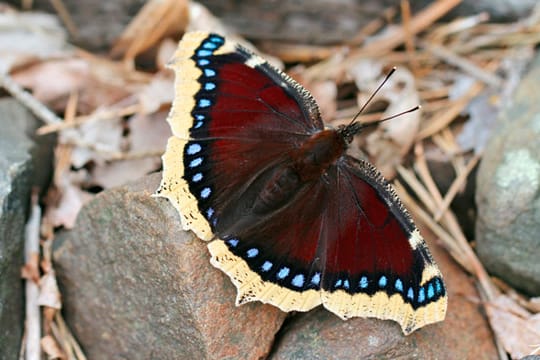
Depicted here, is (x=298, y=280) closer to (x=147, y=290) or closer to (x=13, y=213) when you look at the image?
(x=147, y=290)

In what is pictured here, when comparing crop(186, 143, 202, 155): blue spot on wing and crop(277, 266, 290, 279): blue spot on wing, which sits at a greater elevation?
crop(186, 143, 202, 155): blue spot on wing

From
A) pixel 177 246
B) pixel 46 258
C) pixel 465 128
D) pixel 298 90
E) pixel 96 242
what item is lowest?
pixel 46 258

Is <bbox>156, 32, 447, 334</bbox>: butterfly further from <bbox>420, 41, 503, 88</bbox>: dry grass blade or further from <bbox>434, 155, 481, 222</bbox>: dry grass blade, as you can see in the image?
<bbox>420, 41, 503, 88</bbox>: dry grass blade

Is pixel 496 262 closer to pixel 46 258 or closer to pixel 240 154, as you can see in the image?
pixel 240 154

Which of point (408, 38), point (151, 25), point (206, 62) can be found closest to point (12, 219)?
point (206, 62)

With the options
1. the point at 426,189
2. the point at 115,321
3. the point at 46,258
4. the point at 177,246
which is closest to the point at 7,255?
the point at 46,258

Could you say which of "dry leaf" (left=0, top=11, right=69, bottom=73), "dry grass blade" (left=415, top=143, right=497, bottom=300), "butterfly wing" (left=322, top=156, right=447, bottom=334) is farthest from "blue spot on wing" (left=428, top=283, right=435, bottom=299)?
"dry leaf" (left=0, top=11, right=69, bottom=73)

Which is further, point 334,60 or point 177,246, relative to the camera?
point 334,60

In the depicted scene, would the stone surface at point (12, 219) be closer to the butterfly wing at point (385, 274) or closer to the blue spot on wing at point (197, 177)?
the blue spot on wing at point (197, 177)
